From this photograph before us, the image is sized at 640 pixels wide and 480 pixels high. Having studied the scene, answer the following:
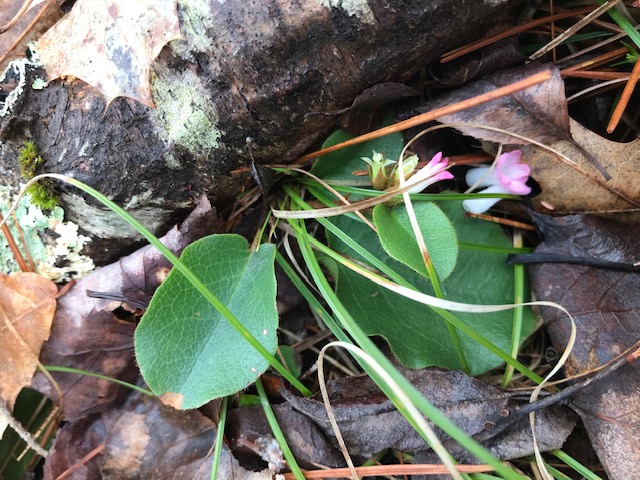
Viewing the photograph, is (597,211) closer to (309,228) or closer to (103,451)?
(309,228)

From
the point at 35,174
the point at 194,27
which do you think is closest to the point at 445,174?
the point at 194,27

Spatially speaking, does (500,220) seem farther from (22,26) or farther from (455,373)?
(22,26)

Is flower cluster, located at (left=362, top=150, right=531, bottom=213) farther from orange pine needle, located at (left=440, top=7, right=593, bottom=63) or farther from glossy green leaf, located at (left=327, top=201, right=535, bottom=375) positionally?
orange pine needle, located at (left=440, top=7, right=593, bottom=63)

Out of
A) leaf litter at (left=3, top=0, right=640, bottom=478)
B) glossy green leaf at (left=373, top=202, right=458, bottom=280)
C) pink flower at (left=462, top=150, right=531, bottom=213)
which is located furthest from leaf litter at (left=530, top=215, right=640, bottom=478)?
glossy green leaf at (left=373, top=202, right=458, bottom=280)

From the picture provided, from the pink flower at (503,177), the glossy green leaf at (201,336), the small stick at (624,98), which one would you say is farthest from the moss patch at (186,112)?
the small stick at (624,98)

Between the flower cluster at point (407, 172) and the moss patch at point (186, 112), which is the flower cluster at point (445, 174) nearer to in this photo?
the flower cluster at point (407, 172)

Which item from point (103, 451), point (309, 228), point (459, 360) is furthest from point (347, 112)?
point (103, 451)
